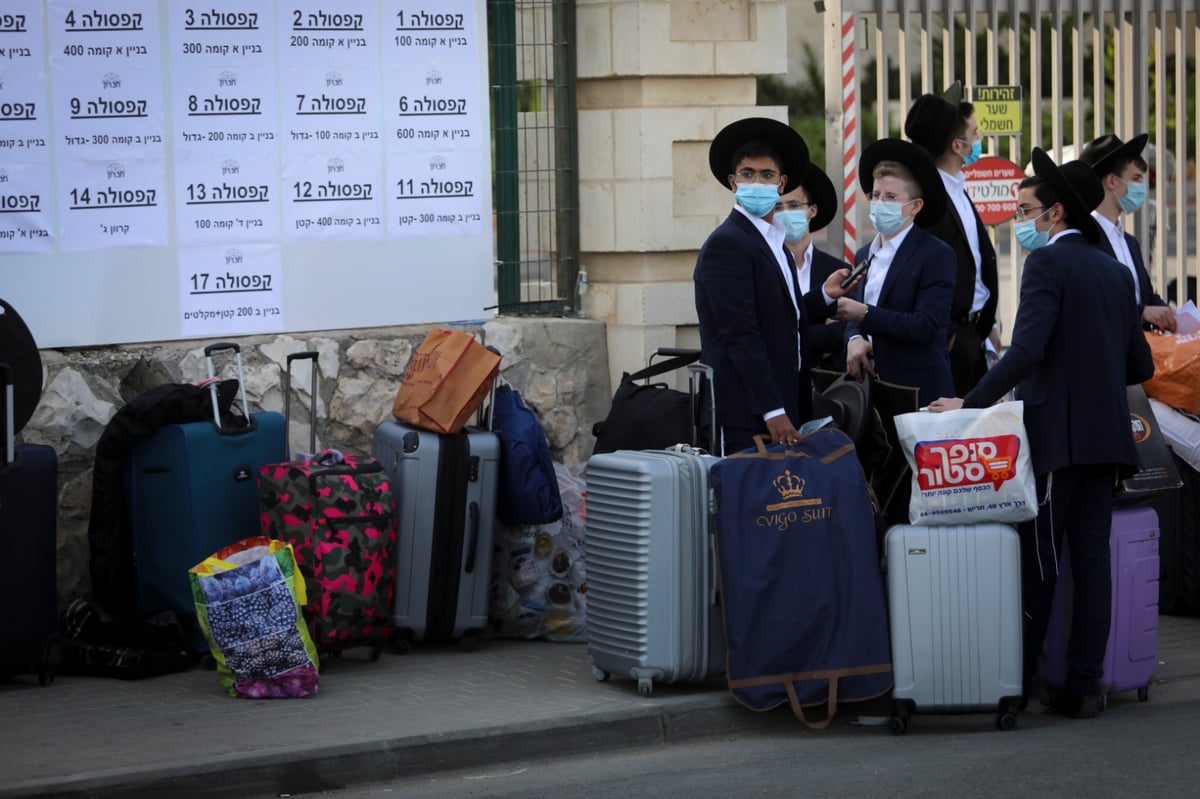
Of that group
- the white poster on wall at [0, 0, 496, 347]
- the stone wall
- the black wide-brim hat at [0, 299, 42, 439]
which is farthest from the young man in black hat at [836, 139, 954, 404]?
the black wide-brim hat at [0, 299, 42, 439]

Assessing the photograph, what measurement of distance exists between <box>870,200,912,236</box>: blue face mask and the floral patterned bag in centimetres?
274

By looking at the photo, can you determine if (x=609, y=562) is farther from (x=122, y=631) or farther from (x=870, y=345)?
(x=122, y=631)

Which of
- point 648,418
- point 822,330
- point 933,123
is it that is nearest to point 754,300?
point 648,418

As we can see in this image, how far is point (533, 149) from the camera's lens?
9008 mm

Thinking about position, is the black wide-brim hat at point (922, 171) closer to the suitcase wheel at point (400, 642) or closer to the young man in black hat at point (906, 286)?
the young man in black hat at point (906, 286)

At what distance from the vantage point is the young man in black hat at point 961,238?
8086 millimetres

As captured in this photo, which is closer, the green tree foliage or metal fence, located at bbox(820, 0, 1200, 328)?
metal fence, located at bbox(820, 0, 1200, 328)

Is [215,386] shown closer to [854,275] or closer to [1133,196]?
[854,275]

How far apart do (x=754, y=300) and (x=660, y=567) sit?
1101 millimetres

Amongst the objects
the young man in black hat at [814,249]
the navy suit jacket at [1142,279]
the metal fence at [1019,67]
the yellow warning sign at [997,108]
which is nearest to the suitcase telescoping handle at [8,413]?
the young man in black hat at [814,249]

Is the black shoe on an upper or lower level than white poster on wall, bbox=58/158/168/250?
lower

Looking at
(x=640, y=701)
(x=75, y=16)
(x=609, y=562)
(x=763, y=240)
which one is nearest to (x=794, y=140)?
(x=763, y=240)

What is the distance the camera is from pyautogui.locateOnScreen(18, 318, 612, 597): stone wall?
25.2 feet

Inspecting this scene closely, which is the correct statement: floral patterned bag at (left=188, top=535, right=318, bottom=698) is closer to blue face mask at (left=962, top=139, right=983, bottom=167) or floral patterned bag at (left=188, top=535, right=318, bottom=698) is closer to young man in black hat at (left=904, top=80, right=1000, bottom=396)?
young man in black hat at (left=904, top=80, right=1000, bottom=396)
